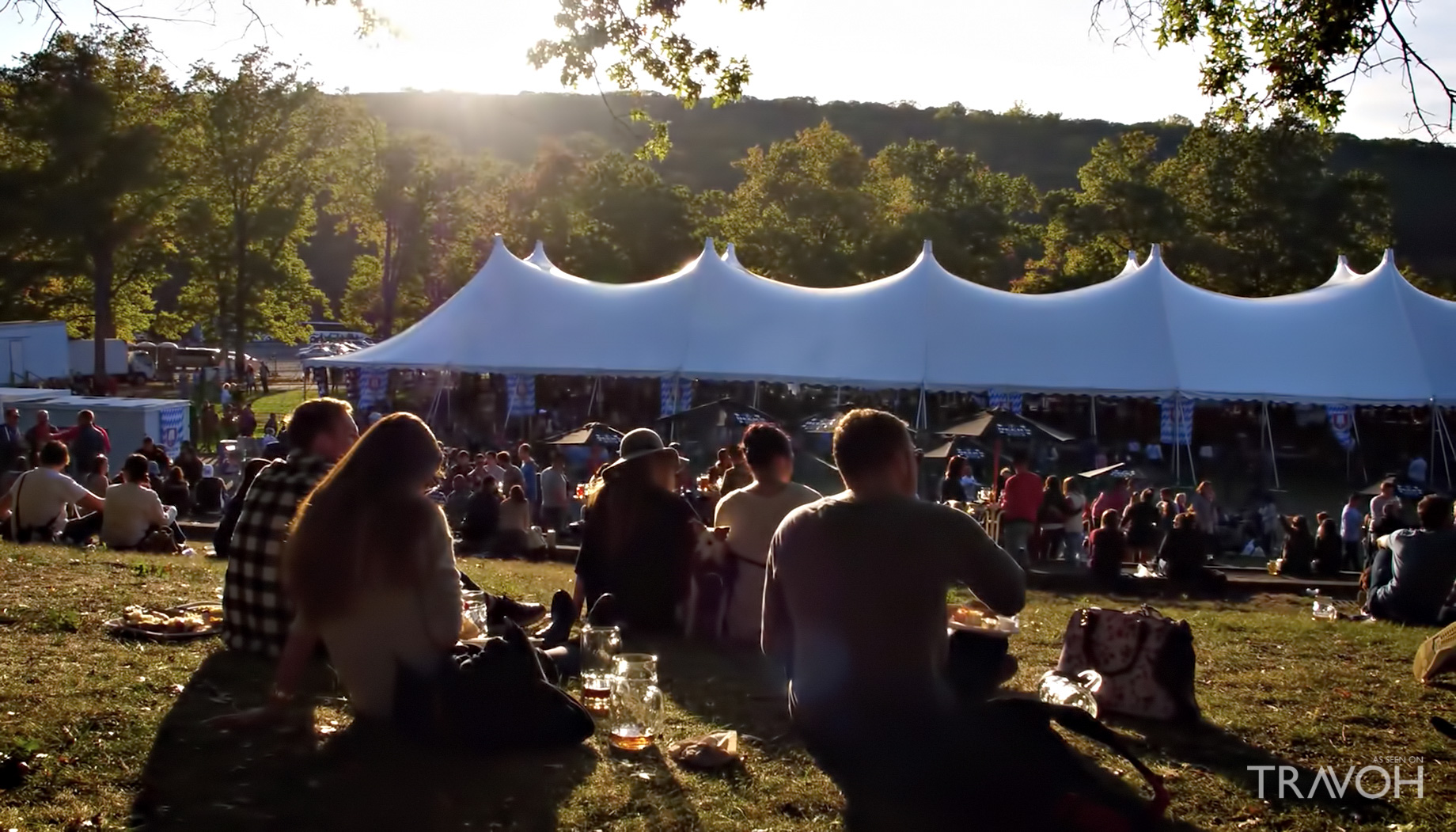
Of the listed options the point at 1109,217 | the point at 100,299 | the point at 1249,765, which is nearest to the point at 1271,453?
the point at 1249,765

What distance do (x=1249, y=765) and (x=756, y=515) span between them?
2.37m

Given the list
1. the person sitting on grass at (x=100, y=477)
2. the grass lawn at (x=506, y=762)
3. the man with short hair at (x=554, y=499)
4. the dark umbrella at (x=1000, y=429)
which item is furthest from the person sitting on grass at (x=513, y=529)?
the dark umbrella at (x=1000, y=429)

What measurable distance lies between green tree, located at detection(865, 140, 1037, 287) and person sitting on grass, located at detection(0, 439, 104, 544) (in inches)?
1255

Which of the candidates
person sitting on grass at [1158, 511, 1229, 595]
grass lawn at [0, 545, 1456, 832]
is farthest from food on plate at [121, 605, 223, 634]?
person sitting on grass at [1158, 511, 1229, 595]

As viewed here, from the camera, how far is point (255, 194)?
4253cm

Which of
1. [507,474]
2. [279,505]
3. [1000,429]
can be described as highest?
[279,505]

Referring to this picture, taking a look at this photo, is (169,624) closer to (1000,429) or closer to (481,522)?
(481,522)

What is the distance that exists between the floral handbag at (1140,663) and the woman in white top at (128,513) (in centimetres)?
747

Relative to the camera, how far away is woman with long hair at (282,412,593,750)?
12.7 feet

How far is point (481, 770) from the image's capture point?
13.8ft

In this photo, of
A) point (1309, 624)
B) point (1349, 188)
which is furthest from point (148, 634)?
point (1349, 188)

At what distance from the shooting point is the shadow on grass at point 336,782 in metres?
3.80

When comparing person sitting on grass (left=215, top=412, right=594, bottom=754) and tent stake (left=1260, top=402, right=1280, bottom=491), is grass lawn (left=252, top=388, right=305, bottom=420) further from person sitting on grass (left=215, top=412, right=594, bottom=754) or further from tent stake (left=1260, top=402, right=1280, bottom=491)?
person sitting on grass (left=215, top=412, right=594, bottom=754)

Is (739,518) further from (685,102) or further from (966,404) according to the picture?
(966,404)
